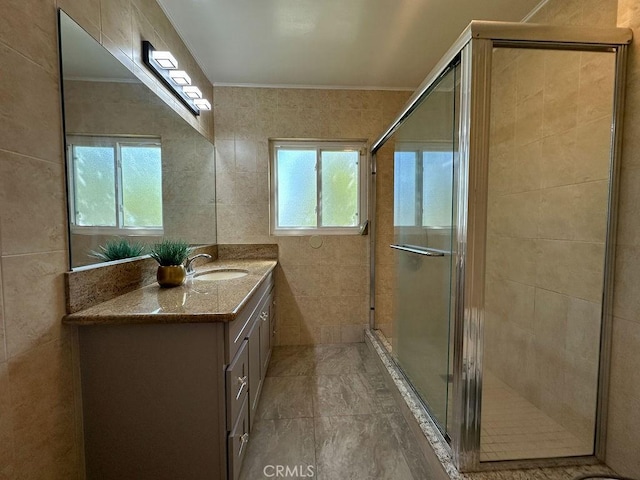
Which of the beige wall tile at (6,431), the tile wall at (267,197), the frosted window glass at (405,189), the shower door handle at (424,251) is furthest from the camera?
the tile wall at (267,197)

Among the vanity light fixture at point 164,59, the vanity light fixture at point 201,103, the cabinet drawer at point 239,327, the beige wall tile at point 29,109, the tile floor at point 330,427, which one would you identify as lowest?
the tile floor at point 330,427

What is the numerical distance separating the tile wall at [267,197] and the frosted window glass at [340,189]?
0.59ft

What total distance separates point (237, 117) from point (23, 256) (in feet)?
6.86

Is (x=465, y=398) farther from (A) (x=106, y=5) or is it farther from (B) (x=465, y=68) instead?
(A) (x=106, y=5)

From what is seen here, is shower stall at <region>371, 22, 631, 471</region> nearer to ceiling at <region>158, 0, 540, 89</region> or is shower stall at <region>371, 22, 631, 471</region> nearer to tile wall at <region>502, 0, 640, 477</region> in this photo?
tile wall at <region>502, 0, 640, 477</region>

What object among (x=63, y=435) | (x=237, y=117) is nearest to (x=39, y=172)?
(x=63, y=435)

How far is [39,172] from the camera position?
907 mm

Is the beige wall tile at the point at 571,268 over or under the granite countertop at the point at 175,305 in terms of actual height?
over

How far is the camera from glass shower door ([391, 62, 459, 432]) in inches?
54.0

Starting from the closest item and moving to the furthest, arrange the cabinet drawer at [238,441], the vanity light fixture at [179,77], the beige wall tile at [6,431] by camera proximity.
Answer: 1. the beige wall tile at [6,431]
2. the cabinet drawer at [238,441]
3. the vanity light fixture at [179,77]

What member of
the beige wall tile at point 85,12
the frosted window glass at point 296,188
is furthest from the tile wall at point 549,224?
the beige wall tile at point 85,12

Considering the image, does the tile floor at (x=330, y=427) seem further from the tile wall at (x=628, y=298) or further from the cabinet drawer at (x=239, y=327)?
the tile wall at (x=628, y=298)

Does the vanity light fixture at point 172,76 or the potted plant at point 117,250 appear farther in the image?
the vanity light fixture at point 172,76

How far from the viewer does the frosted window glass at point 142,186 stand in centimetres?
140
